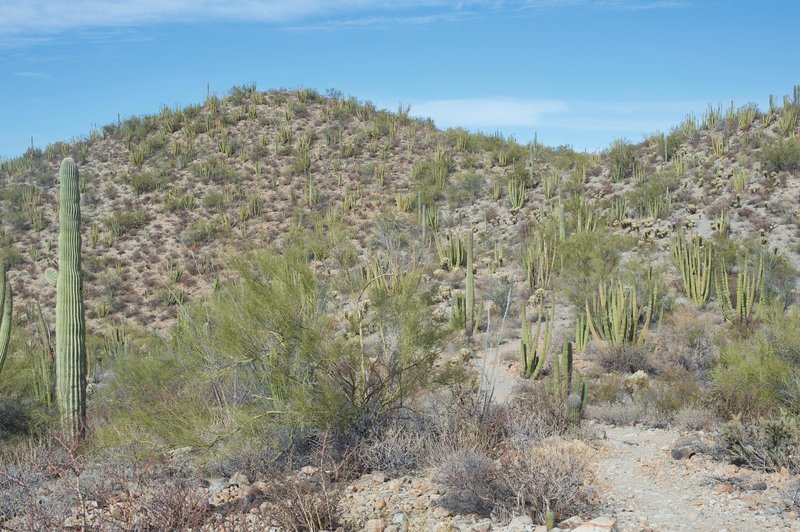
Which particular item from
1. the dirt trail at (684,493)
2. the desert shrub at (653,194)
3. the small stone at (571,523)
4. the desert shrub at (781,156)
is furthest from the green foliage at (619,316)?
the desert shrub at (781,156)

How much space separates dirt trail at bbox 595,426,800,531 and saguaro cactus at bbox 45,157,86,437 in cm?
696

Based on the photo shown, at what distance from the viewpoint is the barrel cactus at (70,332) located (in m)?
9.84

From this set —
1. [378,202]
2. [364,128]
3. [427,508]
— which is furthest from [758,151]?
[427,508]

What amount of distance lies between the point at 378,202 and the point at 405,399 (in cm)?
2410

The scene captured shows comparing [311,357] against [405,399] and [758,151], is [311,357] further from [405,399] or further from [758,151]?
[758,151]

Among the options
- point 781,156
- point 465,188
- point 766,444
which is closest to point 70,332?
point 766,444

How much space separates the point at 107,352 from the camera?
18172 mm

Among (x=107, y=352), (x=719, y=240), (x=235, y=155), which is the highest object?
(x=235, y=155)

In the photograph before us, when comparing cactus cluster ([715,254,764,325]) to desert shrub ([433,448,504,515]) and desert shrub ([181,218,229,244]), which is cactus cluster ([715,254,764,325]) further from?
desert shrub ([181,218,229,244])

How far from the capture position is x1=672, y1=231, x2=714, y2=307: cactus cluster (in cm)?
1631

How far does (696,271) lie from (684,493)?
38.8 feet

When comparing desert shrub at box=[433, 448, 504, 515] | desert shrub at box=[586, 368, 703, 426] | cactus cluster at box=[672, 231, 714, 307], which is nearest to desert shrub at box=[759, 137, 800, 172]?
cactus cluster at box=[672, 231, 714, 307]

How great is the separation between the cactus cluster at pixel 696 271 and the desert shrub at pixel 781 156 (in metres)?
8.79

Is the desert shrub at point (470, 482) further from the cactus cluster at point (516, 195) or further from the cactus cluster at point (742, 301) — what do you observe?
the cactus cluster at point (516, 195)
